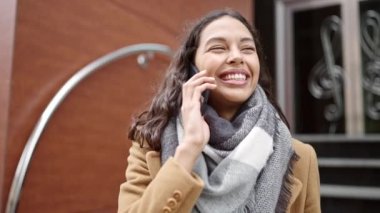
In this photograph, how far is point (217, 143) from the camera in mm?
931

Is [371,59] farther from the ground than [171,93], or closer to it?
farther from the ground

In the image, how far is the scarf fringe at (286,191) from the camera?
0.92m

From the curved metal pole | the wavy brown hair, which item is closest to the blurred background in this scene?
the curved metal pole

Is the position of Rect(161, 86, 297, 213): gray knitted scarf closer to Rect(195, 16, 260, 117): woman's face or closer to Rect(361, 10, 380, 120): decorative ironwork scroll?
Rect(195, 16, 260, 117): woman's face

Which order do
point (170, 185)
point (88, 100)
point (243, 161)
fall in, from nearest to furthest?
1. point (170, 185)
2. point (243, 161)
3. point (88, 100)

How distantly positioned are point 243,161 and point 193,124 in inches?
6.6

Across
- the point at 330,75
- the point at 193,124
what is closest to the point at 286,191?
the point at 193,124

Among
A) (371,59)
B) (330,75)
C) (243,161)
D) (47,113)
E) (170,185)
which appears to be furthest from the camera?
(330,75)

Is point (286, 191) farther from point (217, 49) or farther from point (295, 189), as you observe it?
point (217, 49)

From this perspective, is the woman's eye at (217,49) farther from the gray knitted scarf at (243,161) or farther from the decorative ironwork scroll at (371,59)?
the decorative ironwork scroll at (371,59)

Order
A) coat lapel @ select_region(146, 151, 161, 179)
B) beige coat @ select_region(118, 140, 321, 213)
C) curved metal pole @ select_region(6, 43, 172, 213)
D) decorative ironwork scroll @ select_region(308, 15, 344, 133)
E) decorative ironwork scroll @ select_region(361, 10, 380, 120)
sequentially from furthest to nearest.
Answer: decorative ironwork scroll @ select_region(308, 15, 344, 133) < decorative ironwork scroll @ select_region(361, 10, 380, 120) < curved metal pole @ select_region(6, 43, 172, 213) < coat lapel @ select_region(146, 151, 161, 179) < beige coat @ select_region(118, 140, 321, 213)

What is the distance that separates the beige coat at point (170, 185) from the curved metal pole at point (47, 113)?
61 cm

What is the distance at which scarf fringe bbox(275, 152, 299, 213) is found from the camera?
92 centimetres

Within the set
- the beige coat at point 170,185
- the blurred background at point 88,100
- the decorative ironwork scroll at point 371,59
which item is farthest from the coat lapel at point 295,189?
the decorative ironwork scroll at point 371,59
